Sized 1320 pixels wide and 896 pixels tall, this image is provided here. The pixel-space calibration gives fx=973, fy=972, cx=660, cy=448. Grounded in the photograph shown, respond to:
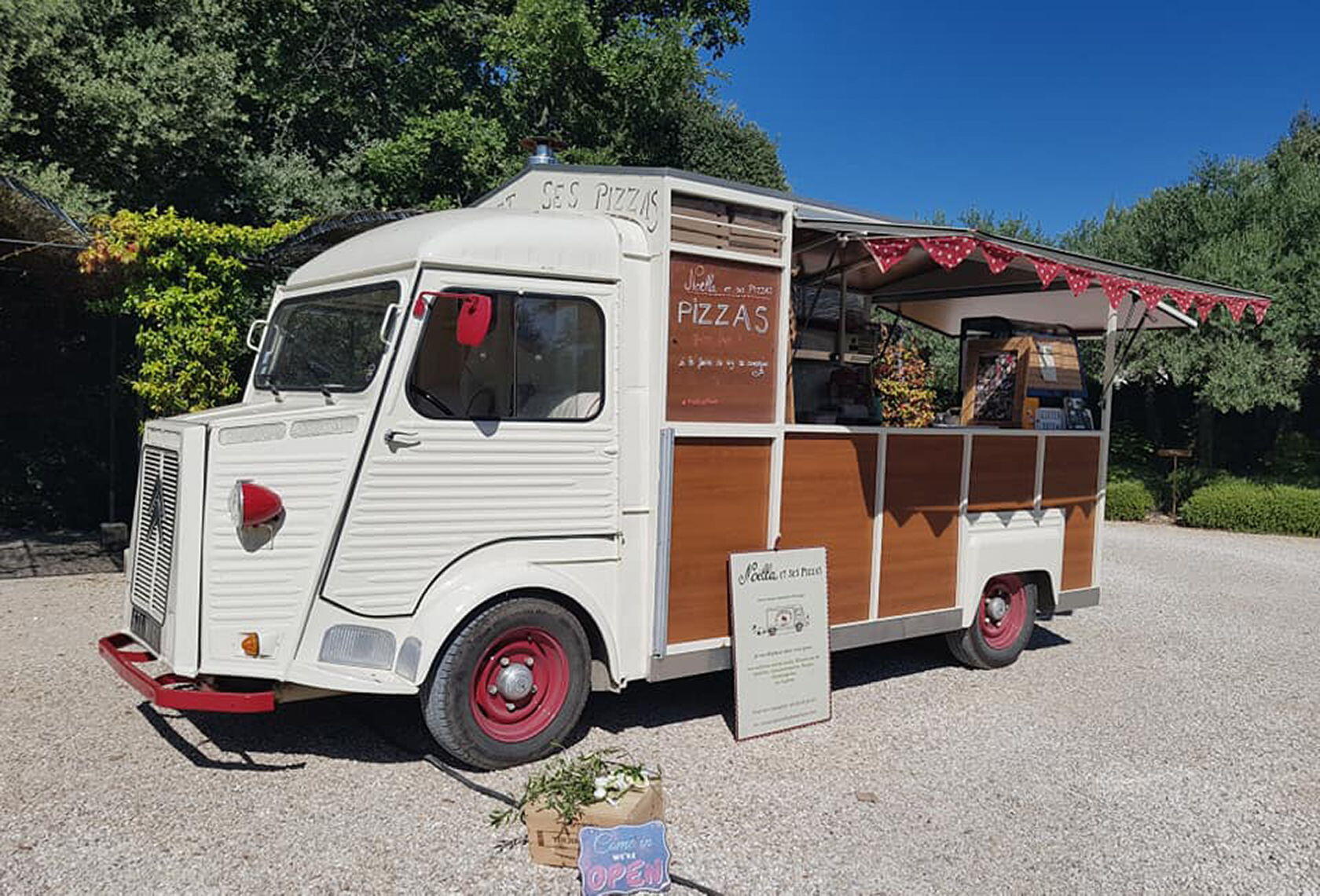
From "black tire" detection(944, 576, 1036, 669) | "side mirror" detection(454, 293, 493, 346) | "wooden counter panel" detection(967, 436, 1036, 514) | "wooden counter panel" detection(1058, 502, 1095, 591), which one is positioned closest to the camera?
→ "side mirror" detection(454, 293, 493, 346)

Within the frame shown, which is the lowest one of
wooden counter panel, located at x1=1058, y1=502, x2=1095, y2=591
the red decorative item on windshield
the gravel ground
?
the gravel ground

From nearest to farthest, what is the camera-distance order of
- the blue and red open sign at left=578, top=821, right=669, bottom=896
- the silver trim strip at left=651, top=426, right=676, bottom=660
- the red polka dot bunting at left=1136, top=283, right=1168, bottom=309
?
the blue and red open sign at left=578, top=821, right=669, bottom=896 → the silver trim strip at left=651, top=426, right=676, bottom=660 → the red polka dot bunting at left=1136, top=283, right=1168, bottom=309

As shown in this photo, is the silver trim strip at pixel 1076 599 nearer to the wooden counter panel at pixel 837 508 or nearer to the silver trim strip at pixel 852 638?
the silver trim strip at pixel 852 638

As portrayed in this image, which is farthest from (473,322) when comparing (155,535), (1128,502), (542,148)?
(1128,502)

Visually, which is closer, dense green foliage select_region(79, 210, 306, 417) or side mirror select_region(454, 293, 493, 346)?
side mirror select_region(454, 293, 493, 346)

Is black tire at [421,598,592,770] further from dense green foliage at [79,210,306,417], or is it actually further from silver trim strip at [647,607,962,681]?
dense green foliage at [79,210,306,417]

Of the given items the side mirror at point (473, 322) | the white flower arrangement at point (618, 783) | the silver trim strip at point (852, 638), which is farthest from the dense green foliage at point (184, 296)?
the white flower arrangement at point (618, 783)

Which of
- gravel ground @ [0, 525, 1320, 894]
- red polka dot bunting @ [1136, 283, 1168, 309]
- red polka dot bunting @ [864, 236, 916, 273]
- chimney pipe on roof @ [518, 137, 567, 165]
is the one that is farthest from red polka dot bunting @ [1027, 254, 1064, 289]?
chimney pipe on roof @ [518, 137, 567, 165]

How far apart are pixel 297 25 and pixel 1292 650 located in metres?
14.7

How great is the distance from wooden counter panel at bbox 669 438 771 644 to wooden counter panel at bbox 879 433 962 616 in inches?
42.2

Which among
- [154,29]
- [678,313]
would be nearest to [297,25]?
[154,29]

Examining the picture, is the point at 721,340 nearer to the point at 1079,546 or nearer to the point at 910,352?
the point at 910,352

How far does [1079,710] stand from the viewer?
592 centimetres

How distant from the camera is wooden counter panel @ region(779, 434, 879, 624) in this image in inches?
211
